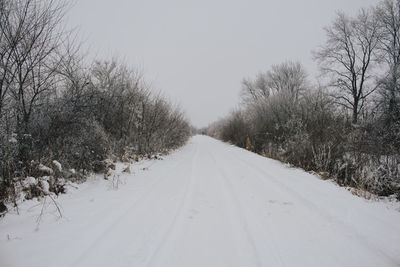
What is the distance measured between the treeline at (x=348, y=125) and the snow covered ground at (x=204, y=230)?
59.5 inches

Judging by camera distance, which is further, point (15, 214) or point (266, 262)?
point (15, 214)

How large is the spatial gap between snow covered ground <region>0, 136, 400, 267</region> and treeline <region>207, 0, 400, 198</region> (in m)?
1.51

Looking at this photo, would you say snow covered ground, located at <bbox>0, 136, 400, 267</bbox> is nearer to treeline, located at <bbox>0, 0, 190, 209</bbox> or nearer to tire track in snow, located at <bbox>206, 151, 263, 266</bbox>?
tire track in snow, located at <bbox>206, 151, 263, 266</bbox>

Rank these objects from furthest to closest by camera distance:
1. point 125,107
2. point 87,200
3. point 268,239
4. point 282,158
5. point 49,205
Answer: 1. point 282,158
2. point 125,107
3. point 87,200
4. point 49,205
5. point 268,239

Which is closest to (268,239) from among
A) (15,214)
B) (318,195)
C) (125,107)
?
(318,195)

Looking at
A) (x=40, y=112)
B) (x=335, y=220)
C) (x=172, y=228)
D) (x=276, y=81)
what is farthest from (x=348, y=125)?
(x=276, y=81)

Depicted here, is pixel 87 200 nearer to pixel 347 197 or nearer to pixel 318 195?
pixel 318 195

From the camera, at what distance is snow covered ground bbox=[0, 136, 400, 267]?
1.44 meters

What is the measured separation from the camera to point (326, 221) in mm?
2033

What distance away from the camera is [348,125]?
15.3ft

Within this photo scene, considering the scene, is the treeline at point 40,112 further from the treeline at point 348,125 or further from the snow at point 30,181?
the treeline at point 348,125

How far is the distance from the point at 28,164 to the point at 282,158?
24.3 feet

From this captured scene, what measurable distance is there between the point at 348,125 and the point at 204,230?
17.9 ft

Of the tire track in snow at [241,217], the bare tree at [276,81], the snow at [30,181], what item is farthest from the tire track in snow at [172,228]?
the bare tree at [276,81]
